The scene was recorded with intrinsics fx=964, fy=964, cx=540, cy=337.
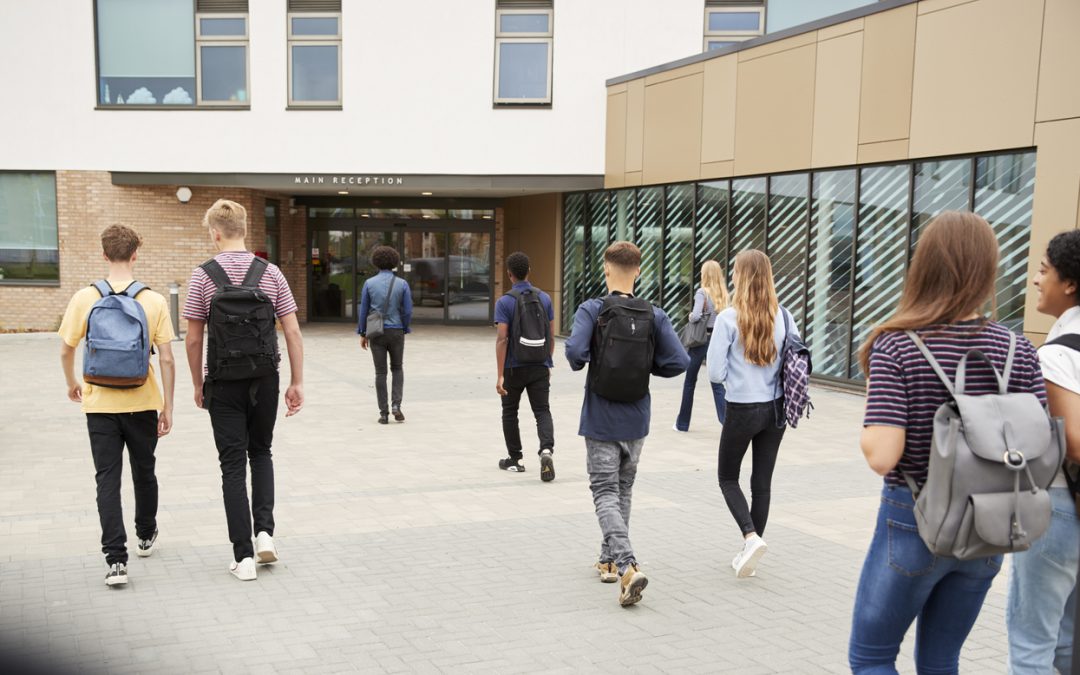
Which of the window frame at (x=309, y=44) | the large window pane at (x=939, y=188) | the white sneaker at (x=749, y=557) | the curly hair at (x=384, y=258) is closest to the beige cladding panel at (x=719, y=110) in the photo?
the large window pane at (x=939, y=188)

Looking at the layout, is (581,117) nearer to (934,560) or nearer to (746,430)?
(746,430)

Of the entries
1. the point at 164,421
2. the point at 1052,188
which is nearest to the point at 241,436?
the point at 164,421

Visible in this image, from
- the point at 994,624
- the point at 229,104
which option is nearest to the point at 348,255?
the point at 229,104

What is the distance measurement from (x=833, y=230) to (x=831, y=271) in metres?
0.57

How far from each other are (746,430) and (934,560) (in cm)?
249

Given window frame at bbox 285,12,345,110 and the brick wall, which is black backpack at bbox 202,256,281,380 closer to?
window frame at bbox 285,12,345,110

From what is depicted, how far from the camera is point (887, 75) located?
11992 mm

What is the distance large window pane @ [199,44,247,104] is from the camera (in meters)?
19.4

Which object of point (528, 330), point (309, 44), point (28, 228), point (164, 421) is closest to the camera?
point (164, 421)

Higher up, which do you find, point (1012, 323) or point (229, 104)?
point (229, 104)

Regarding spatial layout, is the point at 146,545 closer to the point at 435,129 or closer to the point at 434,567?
the point at 434,567

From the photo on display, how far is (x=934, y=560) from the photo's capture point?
106 inches

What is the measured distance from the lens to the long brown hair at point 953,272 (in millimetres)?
2711

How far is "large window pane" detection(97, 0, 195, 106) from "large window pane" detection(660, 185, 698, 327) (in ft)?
32.8
